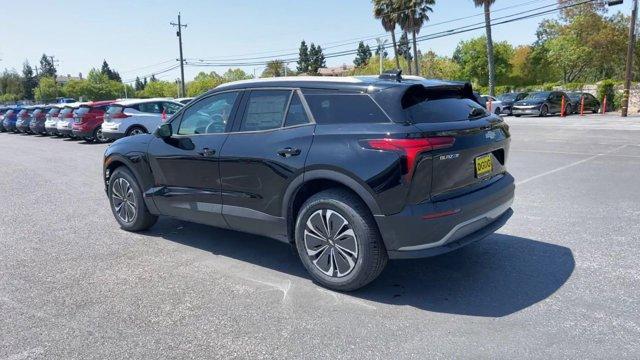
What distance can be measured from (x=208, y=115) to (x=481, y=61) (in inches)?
2454

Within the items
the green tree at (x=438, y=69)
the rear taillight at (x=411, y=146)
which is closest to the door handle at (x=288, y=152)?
the rear taillight at (x=411, y=146)

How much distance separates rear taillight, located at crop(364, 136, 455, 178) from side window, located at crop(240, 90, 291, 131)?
1.11m

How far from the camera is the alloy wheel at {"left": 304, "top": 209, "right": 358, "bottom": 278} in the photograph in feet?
12.3

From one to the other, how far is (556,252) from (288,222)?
8.57 feet

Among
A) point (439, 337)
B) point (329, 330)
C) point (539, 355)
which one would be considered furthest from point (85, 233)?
point (539, 355)

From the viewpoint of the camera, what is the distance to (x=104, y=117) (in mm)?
16953

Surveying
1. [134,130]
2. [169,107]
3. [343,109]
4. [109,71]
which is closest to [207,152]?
[343,109]

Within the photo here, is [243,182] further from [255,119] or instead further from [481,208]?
[481,208]

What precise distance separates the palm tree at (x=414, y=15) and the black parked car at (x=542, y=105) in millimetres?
16940

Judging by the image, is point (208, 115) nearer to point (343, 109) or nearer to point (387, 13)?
point (343, 109)

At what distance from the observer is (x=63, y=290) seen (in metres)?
4.11

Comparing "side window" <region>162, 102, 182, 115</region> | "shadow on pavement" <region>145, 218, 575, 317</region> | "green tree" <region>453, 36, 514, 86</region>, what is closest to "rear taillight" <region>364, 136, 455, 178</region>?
"shadow on pavement" <region>145, 218, 575, 317</region>

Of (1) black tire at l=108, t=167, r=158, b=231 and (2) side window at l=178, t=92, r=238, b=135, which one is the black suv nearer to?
(2) side window at l=178, t=92, r=238, b=135

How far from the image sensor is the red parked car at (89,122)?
1831cm
